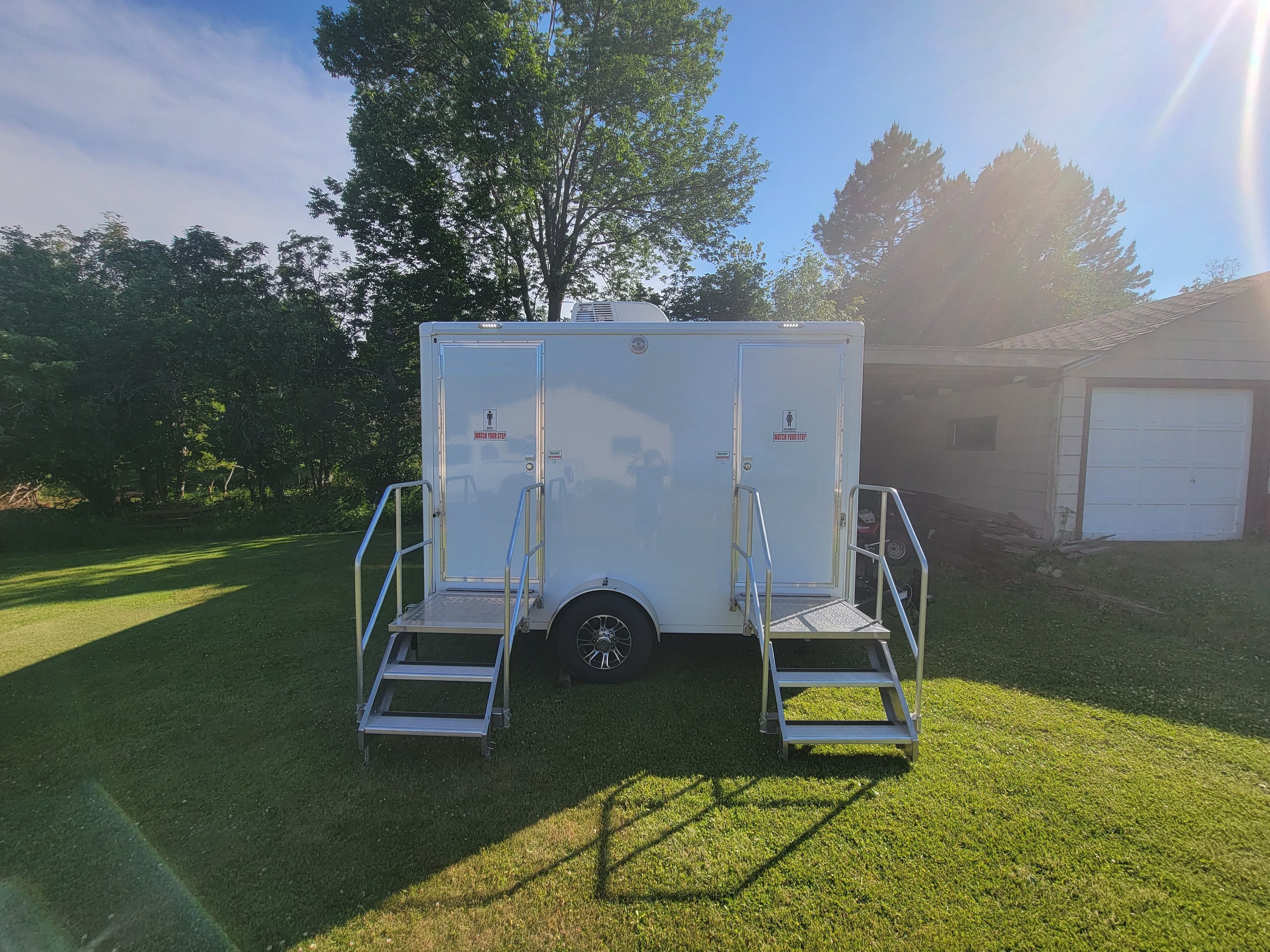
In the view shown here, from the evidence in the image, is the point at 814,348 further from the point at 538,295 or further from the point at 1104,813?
the point at 538,295

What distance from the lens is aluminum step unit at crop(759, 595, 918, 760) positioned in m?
3.10

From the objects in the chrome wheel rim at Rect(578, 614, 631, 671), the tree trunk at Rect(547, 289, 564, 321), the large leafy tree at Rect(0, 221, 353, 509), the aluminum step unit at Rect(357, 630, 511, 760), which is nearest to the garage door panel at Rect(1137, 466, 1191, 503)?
the chrome wheel rim at Rect(578, 614, 631, 671)

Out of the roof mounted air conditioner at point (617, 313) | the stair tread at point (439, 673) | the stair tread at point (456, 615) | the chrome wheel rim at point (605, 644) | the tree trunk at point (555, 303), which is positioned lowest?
the chrome wheel rim at point (605, 644)

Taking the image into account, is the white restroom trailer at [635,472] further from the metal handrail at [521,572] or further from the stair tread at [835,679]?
the stair tread at [835,679]

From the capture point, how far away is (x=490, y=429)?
4.07 m

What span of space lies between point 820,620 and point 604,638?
1615mm

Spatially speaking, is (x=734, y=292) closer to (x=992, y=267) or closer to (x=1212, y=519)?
(x=1212, y=519)

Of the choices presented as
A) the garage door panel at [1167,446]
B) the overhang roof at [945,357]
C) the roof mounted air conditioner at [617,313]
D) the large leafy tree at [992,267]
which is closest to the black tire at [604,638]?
the roof mounted air conditioner at [617,313]

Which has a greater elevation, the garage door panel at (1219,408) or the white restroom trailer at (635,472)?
the garage door panel at (1219,408)

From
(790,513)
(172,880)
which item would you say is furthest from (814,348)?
(172,880)

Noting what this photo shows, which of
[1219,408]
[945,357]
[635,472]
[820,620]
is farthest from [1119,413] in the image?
[635,472]

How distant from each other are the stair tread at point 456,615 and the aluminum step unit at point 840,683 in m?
1.83

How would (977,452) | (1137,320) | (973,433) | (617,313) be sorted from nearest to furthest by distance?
(617,313)
(1137,320)
(977,452)
(973,433)

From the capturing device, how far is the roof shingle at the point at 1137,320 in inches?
294
